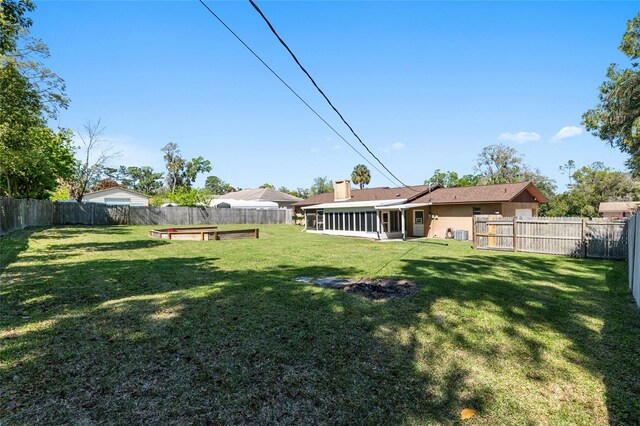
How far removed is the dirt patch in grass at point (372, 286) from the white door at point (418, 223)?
1693 cm

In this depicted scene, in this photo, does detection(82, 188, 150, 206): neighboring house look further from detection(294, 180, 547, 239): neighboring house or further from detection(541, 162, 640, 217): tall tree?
detection(541, 162, 640, 217): tall tree

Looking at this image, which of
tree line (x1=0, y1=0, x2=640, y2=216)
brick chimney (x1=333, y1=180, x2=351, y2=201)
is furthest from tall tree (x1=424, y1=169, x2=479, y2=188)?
brick chimney (x1=333, y1=180, x2=351, y2=201)

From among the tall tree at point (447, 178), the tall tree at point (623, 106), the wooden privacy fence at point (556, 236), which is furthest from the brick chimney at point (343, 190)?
the tall tree at point (447, 178)

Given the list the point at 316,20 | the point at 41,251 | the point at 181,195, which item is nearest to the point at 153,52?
the point at 316,20

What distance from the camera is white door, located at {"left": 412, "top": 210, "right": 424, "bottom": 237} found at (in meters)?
24.3

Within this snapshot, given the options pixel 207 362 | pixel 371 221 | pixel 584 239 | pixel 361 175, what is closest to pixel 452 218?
pixel 371 221

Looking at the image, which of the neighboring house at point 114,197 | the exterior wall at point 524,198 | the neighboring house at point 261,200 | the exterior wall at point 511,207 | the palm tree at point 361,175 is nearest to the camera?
the exterior wall at point 511,207

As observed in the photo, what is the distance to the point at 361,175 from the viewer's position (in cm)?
5931

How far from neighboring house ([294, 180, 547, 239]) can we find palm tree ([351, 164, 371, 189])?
32.8 meters

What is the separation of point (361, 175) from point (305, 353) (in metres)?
56.4

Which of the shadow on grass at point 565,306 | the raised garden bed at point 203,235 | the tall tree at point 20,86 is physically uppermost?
the tall tree at point 20,86

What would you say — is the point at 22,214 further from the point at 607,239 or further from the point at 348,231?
the point at 607,239

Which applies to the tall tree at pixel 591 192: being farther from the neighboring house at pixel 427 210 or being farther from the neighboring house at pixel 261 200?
the neighboring house at pixel 261 200

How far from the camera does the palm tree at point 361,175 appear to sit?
59.3 m
